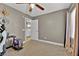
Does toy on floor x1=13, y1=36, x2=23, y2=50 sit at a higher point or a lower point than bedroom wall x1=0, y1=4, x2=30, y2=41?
lower

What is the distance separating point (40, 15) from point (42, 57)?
0.92 meters

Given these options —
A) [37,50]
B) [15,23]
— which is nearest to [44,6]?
[15,23]

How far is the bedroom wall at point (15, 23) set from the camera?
2.44m

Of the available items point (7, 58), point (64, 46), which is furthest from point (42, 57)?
point (7, 58)

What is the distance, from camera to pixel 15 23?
2545mm

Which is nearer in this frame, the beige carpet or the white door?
the beige carpet

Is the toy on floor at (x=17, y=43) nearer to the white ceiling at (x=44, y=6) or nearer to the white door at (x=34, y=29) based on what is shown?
the white door at (x=34, y=29)

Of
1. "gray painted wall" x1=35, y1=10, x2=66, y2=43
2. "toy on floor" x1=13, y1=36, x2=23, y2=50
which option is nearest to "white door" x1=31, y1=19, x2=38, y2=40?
"gray painted wall" x1=35, y1=10, x2=66, y2=43

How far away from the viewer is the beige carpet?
8.07 ft

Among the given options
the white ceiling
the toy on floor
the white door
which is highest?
the white ceiling

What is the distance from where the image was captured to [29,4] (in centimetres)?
243

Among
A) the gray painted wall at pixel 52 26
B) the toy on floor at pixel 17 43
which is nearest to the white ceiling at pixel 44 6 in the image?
the gray painted wall at pixel 52 26

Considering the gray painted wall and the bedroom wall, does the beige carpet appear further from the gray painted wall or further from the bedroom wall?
the bedroom wall

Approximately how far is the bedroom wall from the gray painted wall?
1.33 feet
